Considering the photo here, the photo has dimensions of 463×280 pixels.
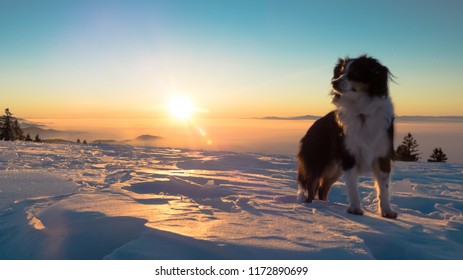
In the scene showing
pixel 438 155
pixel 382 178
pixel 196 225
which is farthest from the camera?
pixel 438 155

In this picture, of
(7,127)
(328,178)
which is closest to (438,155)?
(328,178)

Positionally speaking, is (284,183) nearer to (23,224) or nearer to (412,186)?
(412,186)

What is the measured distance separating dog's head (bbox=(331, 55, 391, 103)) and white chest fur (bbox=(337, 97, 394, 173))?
112 millimetres

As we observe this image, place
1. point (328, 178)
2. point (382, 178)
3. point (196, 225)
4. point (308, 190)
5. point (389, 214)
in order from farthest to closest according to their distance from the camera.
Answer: point (328, 178) → point (308, 190) → point (382, 178) → point (389, 214) → point (196, 225)

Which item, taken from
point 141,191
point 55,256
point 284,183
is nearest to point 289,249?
point 55,256

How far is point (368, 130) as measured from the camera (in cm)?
445

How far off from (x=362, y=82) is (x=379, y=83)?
0.75 ft

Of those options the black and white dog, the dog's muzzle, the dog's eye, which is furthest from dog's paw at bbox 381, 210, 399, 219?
the dog's eye

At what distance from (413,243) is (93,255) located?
2629 millimetres

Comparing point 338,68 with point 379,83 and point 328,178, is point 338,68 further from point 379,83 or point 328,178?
point 328,178

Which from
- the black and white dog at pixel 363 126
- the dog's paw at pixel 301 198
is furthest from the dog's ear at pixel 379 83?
the dog's paw at pixel 301 198

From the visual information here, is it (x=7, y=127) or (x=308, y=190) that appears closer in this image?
(x=308, y=190)

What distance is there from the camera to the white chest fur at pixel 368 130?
4.45m

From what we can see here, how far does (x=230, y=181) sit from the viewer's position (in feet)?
21.8
